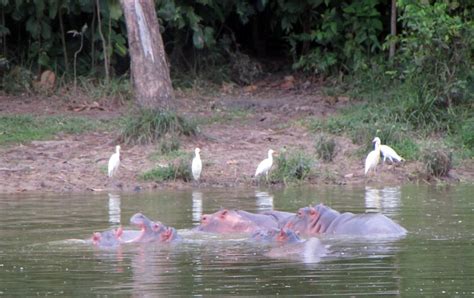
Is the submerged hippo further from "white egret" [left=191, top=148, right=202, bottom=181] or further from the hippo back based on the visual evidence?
"white egret" [left=191, top=148, right=202, bottom=181]

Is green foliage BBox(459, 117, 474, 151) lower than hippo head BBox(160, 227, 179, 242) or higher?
higher

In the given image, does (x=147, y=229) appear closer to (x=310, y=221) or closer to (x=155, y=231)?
(x=155, y=231)

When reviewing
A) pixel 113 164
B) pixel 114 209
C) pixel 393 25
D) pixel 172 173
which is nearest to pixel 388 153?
pixel 172 173

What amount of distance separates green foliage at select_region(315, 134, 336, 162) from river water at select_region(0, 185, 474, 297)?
2253 millimetres

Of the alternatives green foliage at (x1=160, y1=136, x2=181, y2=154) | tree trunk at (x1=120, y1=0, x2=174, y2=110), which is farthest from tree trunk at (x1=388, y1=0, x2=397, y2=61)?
green foliage at (x1=160, y1=136, x2=181, y2=154)

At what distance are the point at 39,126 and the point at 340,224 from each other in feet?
29.0

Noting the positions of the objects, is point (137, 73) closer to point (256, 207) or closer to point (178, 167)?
point (178, 167)

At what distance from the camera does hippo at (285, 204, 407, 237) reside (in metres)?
11.2

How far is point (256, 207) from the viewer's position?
44.1 ft

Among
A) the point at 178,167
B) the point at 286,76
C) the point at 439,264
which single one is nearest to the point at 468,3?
the point at 286,76

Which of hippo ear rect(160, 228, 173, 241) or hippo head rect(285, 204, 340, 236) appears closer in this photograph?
hippo ear rect(160, 228, 173, 241)

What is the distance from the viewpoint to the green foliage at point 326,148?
1688 centimetres

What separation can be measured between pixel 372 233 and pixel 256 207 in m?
2.50

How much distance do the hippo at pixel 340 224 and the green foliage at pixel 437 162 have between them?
4756mm
